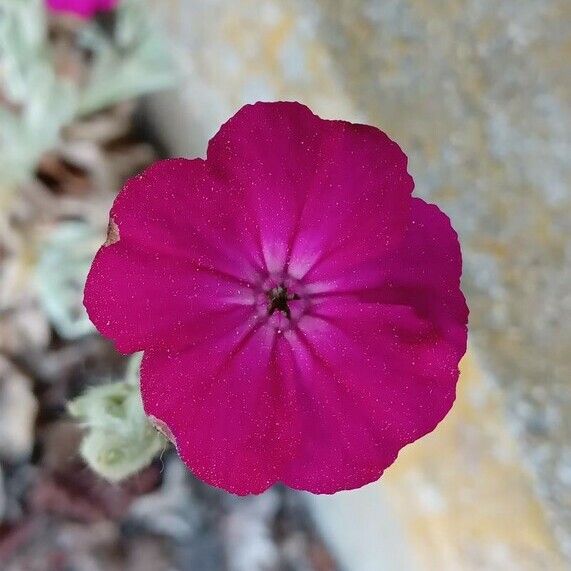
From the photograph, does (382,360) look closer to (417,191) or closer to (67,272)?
(417,191)

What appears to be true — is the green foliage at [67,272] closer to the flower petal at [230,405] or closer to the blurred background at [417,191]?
the blurred background at [417,191]

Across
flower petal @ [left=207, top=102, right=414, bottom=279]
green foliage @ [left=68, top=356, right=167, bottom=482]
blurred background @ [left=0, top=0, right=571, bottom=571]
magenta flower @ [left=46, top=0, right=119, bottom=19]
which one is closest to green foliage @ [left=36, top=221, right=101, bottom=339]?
blurred background @ [left=0, top=0, right=571, bottom=571]

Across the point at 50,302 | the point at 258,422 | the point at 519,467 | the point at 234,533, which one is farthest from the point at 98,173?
the point at 258,422

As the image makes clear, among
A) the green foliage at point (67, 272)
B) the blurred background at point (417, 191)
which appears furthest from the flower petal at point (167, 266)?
the green foliage at point (67, 272)

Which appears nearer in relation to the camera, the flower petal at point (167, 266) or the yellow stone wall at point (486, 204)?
the flower petal at point (167, 266)

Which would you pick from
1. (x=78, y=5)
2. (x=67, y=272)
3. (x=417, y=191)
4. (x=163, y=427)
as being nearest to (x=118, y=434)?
(x=163, y=427)

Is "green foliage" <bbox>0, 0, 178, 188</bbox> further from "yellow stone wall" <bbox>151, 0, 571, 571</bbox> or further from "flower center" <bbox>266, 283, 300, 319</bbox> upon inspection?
"flower center" <bbox>266, 283, 300, 319</bbox>

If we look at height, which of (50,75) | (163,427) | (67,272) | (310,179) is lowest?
(163,427)
